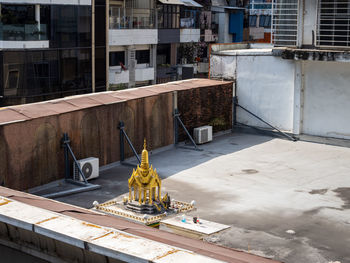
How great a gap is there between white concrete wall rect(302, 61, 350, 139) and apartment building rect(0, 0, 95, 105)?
20.7 meters

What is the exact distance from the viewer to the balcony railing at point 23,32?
43375 millimetres

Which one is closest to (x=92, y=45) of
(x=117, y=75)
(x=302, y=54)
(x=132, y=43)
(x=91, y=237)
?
(x=117, y=75)

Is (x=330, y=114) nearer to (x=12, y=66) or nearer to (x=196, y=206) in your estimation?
(x=196, y=206)

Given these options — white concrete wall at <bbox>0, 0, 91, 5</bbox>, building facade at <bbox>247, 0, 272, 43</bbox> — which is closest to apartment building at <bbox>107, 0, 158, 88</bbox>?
white concrete wall at <bbox>0, 0, 91, 5</bbox>

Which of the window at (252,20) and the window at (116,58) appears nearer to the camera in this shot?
the window at (116,58)

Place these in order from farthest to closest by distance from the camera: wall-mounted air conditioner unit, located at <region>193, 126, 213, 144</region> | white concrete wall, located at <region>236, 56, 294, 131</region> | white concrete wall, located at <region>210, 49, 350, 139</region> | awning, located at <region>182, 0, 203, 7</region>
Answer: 1. awning, located at <region>182, 0, 203, 7</region>
2. white concrete wall, located at <region>236, 56, 294, 131</region>
3. white concrete wall, located at <region>210, 49, 350, 139</region>
4. wall-mounted air conditioner unit, located at <region>193, 126, 213, 144</region>

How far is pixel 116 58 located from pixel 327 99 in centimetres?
2758

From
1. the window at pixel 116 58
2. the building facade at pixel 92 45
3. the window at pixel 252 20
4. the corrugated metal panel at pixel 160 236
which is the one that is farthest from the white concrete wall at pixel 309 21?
the window at pixel 252 20

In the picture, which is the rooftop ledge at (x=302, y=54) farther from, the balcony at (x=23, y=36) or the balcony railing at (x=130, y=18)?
the balcony railing at (x=130, y=18)

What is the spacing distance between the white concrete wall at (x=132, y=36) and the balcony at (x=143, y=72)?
2401 millimetres

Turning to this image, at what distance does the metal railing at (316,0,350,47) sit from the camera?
30.4 m

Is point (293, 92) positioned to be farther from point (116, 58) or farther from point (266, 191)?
point (116, 58)

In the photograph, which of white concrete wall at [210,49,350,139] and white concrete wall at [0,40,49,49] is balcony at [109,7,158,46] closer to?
white concrete wall at [0,40,49,49]

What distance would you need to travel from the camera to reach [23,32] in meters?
44.1
